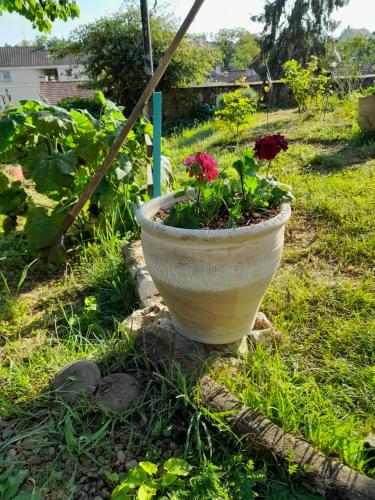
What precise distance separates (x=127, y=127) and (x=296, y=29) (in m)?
32.0

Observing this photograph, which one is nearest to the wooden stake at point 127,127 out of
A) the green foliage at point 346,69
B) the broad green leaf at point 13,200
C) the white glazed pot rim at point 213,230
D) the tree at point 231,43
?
the broad green leaf at point 13,200

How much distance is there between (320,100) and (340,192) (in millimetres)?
5133

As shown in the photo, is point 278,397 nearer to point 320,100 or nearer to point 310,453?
point 310,453

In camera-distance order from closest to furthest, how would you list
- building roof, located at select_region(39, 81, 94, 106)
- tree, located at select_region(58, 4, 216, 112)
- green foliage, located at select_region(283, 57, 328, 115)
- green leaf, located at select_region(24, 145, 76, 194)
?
green leaf, located at select_region(24, 145, 76, 194) < green foliage, located at select_region(283, 57, 328, 115) < tree, located at select_region(58, 4, 216, 112) < building roof, located at select_region(39, 81, 94, 106)

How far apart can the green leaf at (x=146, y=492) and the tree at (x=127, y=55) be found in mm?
11847

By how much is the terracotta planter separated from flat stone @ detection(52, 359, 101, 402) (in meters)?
5.23

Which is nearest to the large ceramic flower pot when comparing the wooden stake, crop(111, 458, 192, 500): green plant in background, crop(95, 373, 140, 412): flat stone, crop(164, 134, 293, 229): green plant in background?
crop(164, 134, 293, 229): green plant in background

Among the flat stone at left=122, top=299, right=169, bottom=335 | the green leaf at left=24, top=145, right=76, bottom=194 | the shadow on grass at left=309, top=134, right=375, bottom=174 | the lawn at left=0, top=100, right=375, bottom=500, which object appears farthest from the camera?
the shadow on grass at left=309, top=134, right=375, bottom=174

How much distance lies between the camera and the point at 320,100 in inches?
311

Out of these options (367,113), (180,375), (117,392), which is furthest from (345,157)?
(117,392)

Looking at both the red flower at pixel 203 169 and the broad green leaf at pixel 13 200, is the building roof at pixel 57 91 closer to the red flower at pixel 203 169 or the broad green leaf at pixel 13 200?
the broad green leaf at pixel 13 200

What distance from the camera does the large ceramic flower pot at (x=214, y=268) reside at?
151 centimetres

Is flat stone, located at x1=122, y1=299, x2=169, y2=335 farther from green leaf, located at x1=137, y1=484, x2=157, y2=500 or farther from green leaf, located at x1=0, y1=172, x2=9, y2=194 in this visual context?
green leaf, located at x1=0, y1=172, x2=9, y2=194

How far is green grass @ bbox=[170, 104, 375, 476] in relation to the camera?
4.91 ft
